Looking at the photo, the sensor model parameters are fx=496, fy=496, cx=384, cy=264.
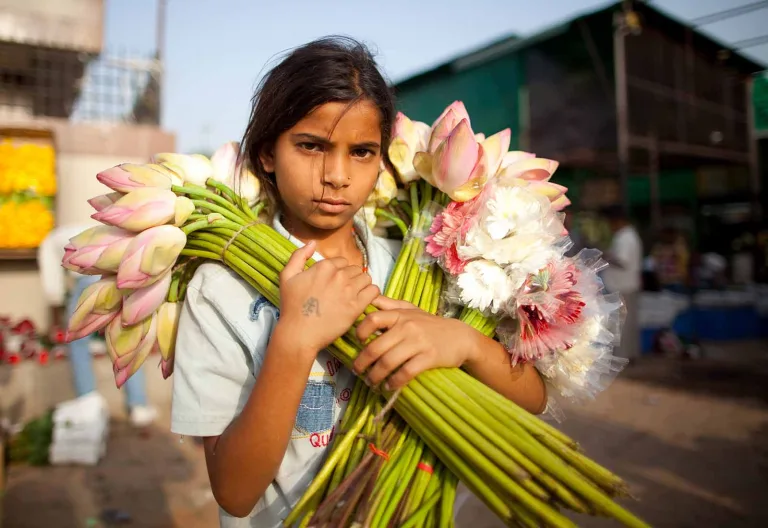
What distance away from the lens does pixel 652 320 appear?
6703 mm

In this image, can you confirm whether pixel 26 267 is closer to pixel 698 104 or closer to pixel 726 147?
pixel 698 104

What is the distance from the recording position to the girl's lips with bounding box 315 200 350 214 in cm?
99

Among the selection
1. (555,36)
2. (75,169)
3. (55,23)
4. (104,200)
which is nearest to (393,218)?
(104,200)

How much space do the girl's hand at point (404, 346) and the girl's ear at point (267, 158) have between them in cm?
44

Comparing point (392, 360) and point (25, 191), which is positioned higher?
point (25, 191)

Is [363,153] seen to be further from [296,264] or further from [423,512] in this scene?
[423,512]

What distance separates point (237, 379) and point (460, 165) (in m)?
0.59

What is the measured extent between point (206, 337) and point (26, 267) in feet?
16.3

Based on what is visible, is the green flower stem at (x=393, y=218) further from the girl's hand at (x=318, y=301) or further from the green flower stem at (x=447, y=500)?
the green flower stem at (x=447, y=500)

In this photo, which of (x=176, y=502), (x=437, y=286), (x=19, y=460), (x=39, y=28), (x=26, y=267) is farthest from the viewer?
(x=39, y=28)

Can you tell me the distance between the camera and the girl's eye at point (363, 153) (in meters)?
1.01

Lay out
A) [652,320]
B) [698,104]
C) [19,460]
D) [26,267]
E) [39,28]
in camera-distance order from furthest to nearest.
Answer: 1. [698,104]
2. [652,320]
3. [39,28]
4. [26,267]
5. [19,460]

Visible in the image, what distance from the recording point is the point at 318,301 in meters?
0.81

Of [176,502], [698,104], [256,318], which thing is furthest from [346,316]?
[698,104]
